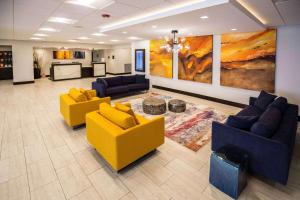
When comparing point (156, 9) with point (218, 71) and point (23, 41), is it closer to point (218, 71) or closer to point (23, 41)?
point (218, 71)

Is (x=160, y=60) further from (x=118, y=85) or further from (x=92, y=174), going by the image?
(x=92, y=174)

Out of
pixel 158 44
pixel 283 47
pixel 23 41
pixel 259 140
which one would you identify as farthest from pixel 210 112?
pixel 23 41

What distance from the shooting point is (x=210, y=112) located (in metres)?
5.20

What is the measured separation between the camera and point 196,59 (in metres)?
6.79

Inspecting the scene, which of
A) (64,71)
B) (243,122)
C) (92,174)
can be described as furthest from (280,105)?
(64,71)

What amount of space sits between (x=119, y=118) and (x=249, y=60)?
189 inches

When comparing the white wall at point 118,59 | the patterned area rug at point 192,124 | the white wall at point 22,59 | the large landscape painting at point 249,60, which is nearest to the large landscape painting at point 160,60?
the large landscape painting at point 249,60

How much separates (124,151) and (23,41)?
11.1m

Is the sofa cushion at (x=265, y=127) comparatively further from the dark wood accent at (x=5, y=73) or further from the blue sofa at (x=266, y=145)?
the dark wood accent at (x=5, y=73)

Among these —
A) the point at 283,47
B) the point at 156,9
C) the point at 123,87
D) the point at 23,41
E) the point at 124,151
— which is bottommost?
the point at 124,151

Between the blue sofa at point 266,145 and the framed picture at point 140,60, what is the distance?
7.31m

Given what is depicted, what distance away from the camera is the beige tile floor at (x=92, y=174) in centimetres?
213

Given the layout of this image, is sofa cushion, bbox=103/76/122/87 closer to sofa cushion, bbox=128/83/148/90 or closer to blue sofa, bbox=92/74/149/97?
blue sofa, bbox=92/74/149/97

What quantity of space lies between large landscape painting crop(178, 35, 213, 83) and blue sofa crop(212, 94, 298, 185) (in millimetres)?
4038
